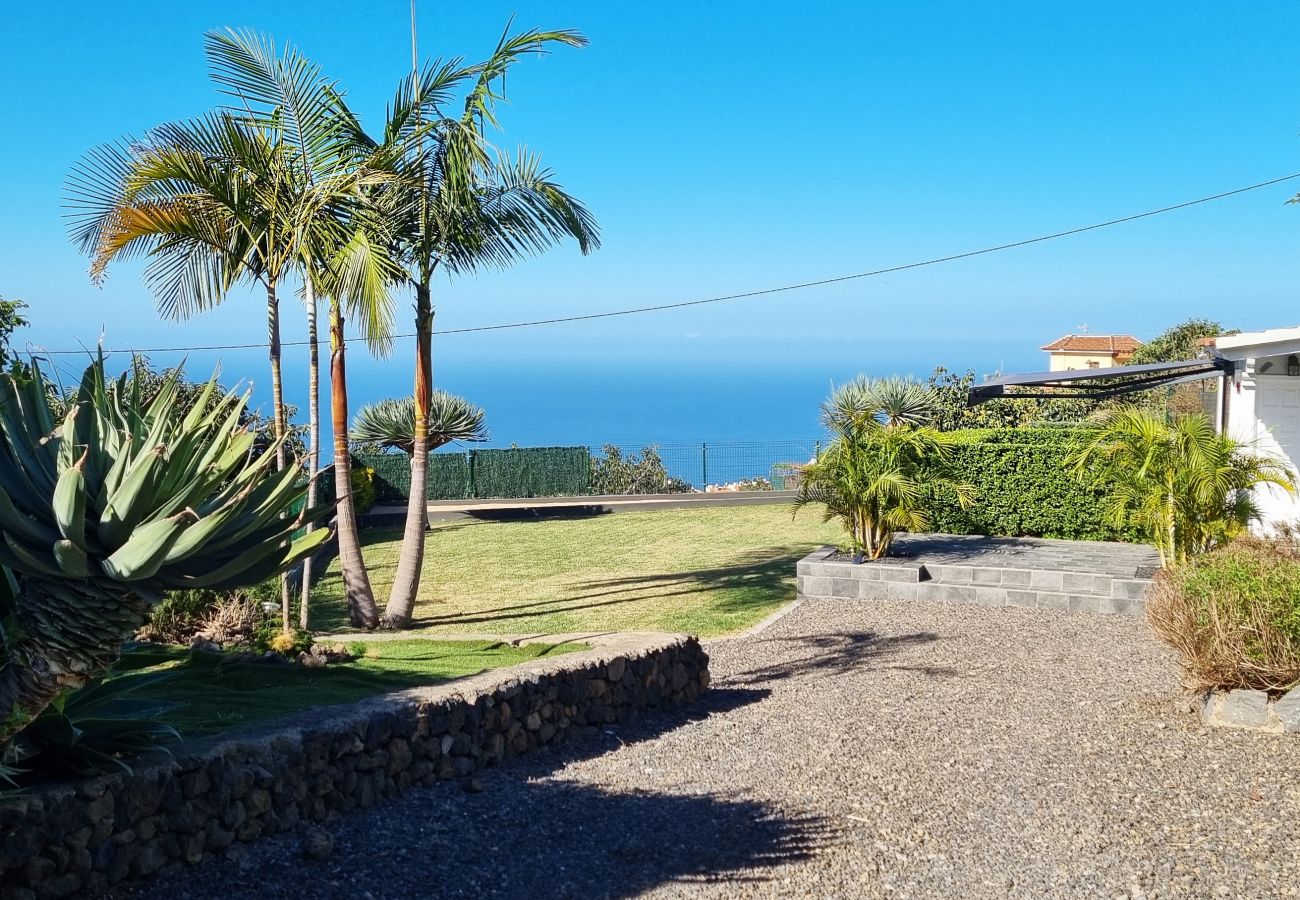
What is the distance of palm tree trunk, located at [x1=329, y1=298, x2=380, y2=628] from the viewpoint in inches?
429

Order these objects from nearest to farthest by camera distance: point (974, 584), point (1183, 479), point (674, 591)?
point (1183, 479) < point (974, 584) < point (674, 591)

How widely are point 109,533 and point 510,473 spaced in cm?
2344

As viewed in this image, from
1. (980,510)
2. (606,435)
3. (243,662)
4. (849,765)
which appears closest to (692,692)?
(849,765)

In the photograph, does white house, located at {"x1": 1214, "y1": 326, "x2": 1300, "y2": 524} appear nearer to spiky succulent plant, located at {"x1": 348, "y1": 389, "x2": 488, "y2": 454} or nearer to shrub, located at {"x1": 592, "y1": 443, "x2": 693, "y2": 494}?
spiky succulent plant, located at {"x1": 348, "y1": 389, "x2": 488, "y2": 454}

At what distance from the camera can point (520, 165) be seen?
11070mm

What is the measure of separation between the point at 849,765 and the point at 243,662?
3.80m

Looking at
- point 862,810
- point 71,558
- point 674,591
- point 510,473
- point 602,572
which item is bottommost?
point 862,810

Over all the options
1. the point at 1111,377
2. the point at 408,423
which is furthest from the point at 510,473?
the point at 1111,377

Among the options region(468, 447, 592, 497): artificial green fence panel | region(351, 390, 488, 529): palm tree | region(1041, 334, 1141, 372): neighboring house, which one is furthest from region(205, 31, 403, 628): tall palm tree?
region(1041, 334, 1141, 372): neighboring house

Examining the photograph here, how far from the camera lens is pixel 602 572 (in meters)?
15.5

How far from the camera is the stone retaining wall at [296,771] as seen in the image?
159 inches

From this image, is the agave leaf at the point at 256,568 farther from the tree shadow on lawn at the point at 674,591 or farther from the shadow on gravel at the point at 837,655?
the tree shadow on lawn at the point at 674,591

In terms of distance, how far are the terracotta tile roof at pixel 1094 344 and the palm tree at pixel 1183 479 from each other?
35.6m

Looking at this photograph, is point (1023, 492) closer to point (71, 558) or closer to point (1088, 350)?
point (71, 558)
